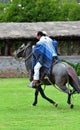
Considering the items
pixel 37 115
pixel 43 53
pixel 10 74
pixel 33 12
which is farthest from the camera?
pixel 33 12

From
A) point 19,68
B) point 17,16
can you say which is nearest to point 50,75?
point 19,68

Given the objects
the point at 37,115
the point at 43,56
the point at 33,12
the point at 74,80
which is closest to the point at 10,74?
the point at 33,12

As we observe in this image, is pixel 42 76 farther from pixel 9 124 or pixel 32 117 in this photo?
pixel 9 124

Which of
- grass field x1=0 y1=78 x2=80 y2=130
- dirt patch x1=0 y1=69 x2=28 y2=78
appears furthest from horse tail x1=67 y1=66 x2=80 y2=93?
dirt patch x1=0 y1=69 x2=28 y2=78

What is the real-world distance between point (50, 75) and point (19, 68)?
2448 cm

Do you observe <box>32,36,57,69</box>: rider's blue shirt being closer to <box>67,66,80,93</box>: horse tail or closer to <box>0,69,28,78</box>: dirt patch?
<box>67,66,80,93</box>: horse tail

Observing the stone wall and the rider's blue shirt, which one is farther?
the stone wall

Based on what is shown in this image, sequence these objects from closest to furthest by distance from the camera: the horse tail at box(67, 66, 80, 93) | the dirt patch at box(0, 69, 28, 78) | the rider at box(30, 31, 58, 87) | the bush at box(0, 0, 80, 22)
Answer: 1. the horse tail at box(67, 66, 80, 93)
2. the rider at box(30, 31, 58, 87)
3. the dirt patch at box(0, 69, 28, 78)
4. the bush at box(0, 0, 80, 22)

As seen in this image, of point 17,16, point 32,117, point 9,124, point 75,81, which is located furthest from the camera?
point 17,16

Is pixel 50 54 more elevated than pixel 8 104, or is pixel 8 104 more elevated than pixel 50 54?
pixel 50 54

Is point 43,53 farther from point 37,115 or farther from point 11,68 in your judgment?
point 11,68

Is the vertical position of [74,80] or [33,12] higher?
[74,80]

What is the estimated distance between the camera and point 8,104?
61.2ft

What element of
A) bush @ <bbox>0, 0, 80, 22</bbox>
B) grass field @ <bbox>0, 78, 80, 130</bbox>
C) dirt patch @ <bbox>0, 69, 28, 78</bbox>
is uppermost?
grass field @ <bbox>0, 78, 80, 130</bbox>
